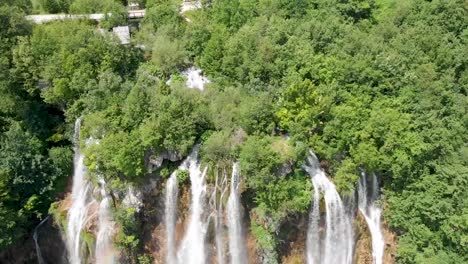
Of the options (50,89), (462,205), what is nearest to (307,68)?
(462,205)

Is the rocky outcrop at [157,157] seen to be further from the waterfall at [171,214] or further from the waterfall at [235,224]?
the waterfall at [235,224]

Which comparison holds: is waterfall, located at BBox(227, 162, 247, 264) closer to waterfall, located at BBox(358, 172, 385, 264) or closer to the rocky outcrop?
the rocky outcrop

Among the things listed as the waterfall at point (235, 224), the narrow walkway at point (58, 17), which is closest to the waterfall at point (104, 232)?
the waterfall at point (235, 224)

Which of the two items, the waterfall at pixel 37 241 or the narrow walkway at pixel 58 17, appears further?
the narrow walkway at pixel 58 17

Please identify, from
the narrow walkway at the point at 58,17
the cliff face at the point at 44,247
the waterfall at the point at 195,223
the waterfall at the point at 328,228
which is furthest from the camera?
the narrow walkway at the point at 58,17

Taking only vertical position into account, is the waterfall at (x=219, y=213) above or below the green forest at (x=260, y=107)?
below

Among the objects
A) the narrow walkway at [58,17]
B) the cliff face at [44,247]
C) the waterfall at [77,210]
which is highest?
the narrow walkway at [58,17]

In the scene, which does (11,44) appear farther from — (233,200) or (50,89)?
(233,200)
